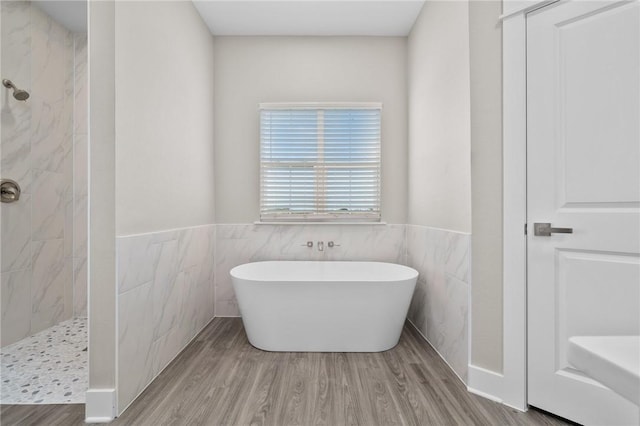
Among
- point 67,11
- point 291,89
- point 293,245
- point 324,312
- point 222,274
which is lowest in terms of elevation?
point 324,312

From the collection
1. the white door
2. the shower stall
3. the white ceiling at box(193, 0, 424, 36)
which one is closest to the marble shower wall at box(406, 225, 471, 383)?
the white door

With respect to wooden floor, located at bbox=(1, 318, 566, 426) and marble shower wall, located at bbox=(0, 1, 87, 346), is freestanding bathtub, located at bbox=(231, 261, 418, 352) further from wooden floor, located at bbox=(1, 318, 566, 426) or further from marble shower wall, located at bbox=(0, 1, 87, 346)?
marble shower wall, located at bbox=(0, 1, 87, 346)

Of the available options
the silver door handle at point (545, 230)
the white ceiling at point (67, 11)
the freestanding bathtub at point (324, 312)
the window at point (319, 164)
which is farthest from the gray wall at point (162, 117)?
the silver door handle at point (545, 230)

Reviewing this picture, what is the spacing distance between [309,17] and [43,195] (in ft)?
9.22

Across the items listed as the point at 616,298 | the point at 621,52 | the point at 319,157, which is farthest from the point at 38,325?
the point at 621,52

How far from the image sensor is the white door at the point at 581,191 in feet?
4.51

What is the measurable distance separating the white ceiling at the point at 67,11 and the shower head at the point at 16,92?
0.76 m

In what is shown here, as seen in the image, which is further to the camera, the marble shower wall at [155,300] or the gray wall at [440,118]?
the gray wall at [440,118]

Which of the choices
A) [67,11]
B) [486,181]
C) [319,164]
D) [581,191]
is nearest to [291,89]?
[319,164]

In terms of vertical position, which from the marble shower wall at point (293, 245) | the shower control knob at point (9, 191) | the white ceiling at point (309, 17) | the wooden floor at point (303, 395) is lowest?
the wooden floor at point (303, 395)

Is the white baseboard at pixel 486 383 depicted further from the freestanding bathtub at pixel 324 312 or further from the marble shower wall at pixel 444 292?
the freestanding bathtub at pixel 324 312

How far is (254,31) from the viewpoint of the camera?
9.84 ft

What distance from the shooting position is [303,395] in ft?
5.74

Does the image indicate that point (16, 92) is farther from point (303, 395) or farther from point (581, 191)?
point (581, 191)
